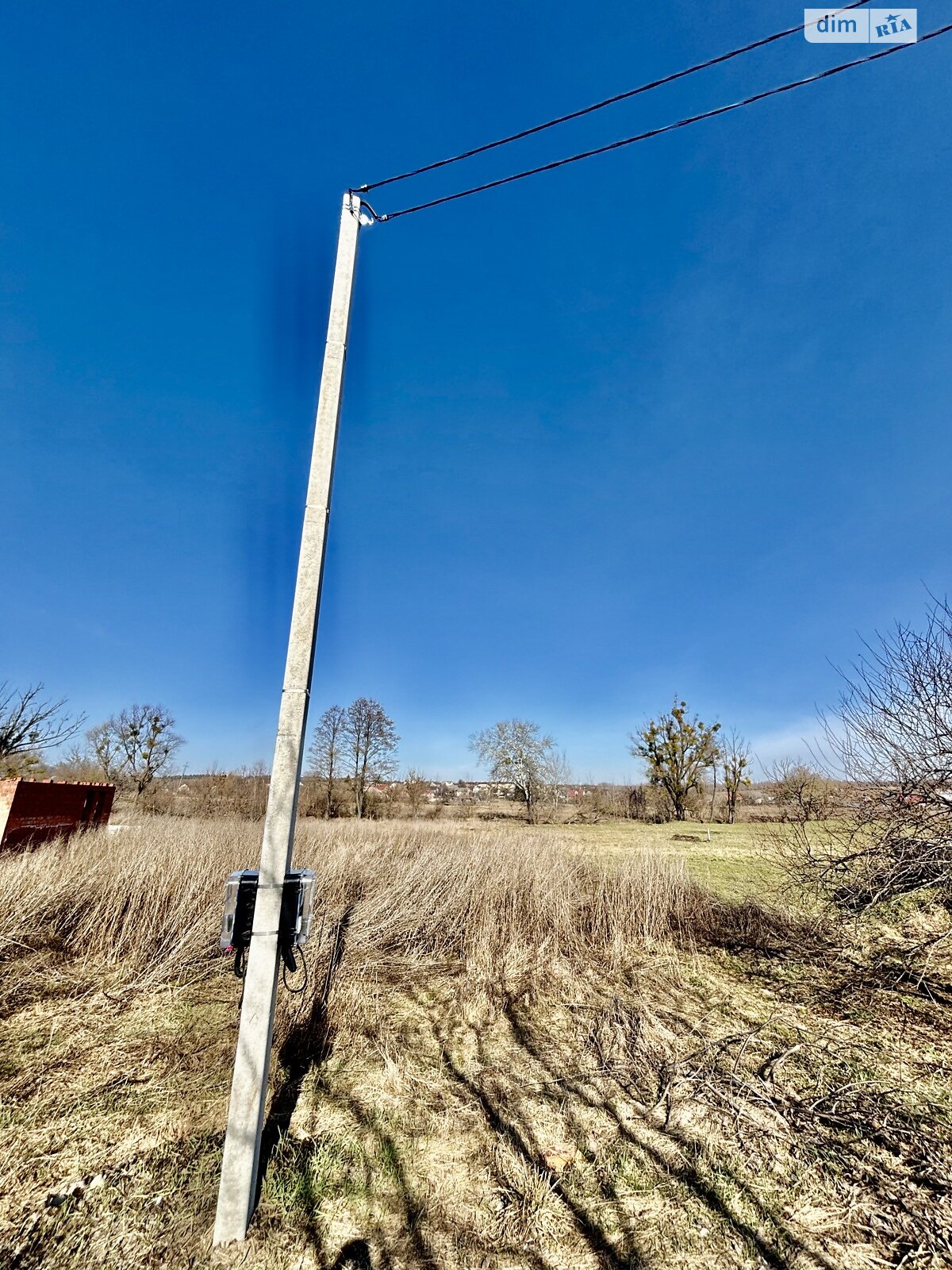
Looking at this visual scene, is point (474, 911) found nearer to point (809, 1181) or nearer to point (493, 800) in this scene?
point (809, 1181)

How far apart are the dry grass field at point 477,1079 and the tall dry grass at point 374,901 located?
0.13ft

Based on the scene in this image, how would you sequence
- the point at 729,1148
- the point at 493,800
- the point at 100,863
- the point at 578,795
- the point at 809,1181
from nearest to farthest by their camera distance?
the point at 809,1181
the point at 729,1148
the point at 100,863
the point at 578,795
the point at 493,800

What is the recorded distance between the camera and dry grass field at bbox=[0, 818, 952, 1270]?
224cm

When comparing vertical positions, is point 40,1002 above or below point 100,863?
below

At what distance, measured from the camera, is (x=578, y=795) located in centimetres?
3572

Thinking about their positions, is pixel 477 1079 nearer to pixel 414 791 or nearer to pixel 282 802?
pixel 282 802

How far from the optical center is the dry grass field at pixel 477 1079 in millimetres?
2244

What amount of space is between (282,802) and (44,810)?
10417 mm

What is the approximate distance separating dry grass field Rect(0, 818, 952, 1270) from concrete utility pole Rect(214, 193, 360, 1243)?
1.11ft

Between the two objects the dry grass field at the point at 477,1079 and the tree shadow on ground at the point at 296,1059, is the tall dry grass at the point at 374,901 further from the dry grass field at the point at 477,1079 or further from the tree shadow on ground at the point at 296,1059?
the tree shadow on ground at the point at 296,1059

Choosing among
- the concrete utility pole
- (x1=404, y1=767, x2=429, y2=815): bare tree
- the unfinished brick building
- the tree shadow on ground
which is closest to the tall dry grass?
the tree shadow on ground

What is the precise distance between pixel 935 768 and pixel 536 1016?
15.0ft

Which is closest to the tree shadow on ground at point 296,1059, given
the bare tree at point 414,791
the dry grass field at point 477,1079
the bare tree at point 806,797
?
the dry grass field at point 477,1079

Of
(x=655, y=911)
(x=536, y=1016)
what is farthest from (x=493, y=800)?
(x=536, y=1016)
